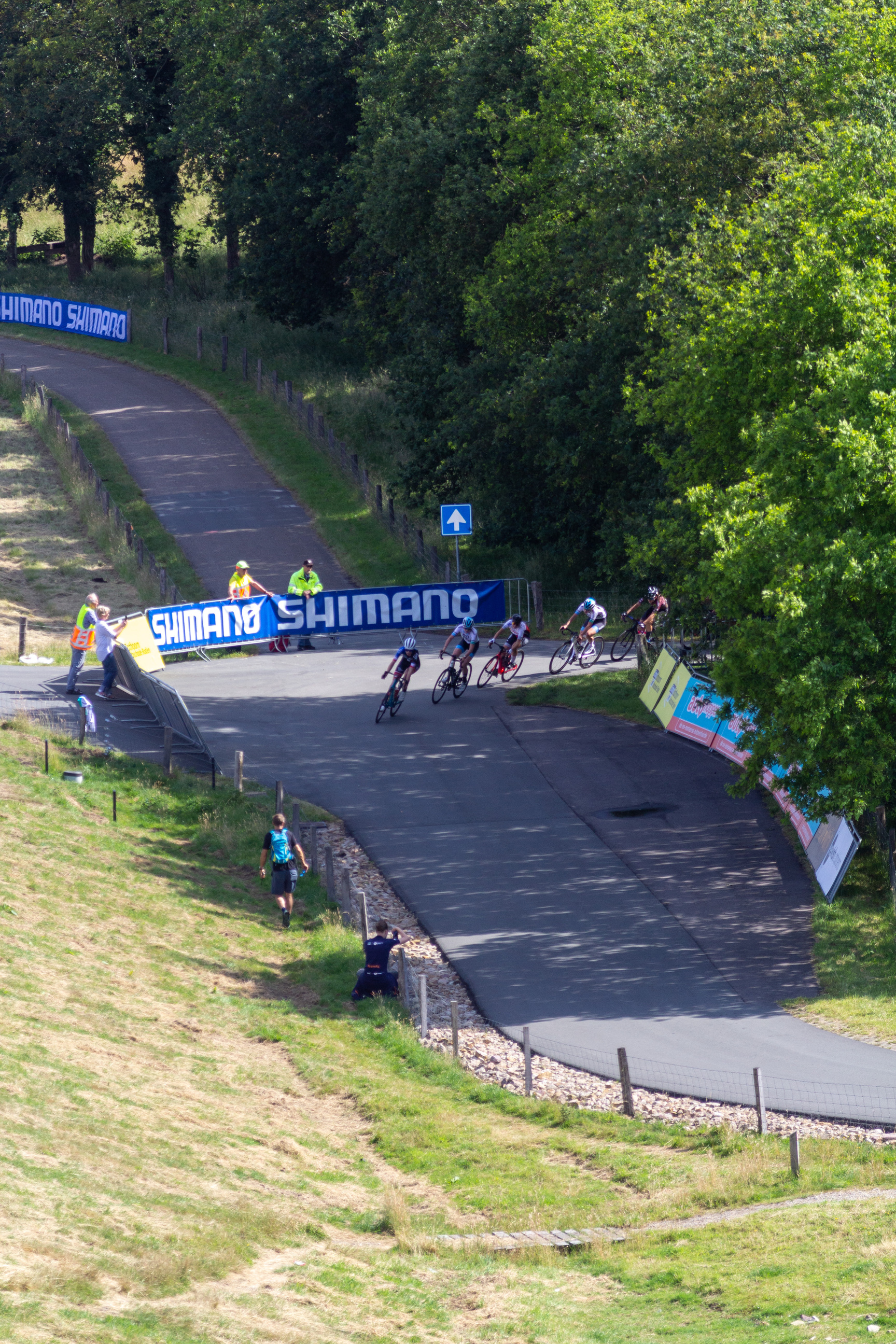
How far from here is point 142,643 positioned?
31781 mm

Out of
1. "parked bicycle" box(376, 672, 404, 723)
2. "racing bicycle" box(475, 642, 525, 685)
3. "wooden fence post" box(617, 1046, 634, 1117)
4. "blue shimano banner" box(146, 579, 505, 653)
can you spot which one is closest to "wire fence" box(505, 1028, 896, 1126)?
"wooden fence post" box(617, 1046, 634, 1117)

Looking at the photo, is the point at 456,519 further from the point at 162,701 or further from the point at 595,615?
the point at 162,701

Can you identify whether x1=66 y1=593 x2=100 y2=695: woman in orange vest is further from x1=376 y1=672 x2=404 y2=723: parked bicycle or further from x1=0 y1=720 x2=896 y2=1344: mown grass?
x1=0 y1=720 x2=896 y2=1344: mown grass

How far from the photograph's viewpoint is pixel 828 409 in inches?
749

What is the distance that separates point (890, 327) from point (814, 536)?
3.30m

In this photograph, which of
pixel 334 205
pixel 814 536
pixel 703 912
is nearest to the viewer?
pixel 814 536

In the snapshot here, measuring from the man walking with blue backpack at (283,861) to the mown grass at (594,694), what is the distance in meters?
10.5

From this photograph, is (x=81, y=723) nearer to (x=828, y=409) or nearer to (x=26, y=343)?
(x=828, y=409)

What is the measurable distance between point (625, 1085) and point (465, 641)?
15311 millimetres

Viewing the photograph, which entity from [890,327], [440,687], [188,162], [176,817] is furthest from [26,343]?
[890,327]

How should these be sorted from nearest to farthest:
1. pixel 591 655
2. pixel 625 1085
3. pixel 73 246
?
pixel 625 1085
pixel 591 655
pixel 73 246

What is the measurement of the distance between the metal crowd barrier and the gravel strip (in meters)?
6.41

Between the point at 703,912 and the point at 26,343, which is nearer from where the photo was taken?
the point at 703,912

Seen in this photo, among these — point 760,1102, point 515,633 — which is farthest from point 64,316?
point 760,1102
